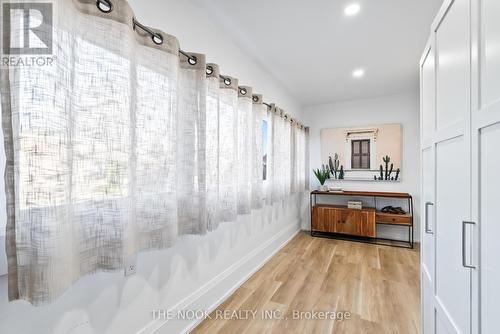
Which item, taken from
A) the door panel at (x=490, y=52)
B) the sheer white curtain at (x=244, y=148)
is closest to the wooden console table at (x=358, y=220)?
the sheer white curtain at (x=244, y=148)

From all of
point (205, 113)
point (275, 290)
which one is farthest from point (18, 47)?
point (275, 290)

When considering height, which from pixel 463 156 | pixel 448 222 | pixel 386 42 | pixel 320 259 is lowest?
pixel 320 259

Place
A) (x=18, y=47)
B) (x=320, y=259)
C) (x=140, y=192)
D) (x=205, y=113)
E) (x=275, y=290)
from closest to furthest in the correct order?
1. (x=18, y=47)
2. (x=140, y=192)
3. (x=205, y=113)
4. (x=275, y=290)
5. (x=320, y=259)

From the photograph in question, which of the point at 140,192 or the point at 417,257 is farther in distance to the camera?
the point at 417,257

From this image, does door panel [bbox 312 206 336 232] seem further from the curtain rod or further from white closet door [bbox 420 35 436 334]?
the curtain rod

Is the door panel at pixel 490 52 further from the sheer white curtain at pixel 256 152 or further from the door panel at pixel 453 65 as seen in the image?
the sheer white curtain at pixel 256 152

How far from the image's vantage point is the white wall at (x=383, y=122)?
362cm

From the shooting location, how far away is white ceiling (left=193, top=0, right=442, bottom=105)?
5.59 ft

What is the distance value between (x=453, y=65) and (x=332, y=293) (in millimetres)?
2056

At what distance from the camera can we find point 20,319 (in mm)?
810

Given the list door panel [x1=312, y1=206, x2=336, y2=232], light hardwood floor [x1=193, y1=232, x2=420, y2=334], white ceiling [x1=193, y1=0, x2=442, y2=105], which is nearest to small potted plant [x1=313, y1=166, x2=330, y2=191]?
door panel [x1=312, y1=206, x2=336, y2=232]

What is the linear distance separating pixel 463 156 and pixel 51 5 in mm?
1577

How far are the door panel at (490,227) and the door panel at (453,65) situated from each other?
0.19m

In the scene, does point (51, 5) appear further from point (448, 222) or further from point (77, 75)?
point (448, 222)
